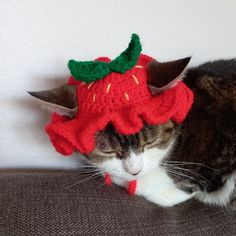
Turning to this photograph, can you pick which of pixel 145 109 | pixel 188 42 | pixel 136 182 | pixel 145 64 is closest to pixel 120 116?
pixel 145 109

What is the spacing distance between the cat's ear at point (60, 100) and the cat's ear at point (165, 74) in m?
0.18

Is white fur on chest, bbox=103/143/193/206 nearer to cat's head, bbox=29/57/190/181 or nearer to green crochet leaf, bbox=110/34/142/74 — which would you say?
cat's head, bbox=29/57/190/181

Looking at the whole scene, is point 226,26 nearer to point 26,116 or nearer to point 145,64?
point 145,64

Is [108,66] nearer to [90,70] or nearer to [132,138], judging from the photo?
[90,70]

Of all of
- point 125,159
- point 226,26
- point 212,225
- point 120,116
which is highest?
point 226,26

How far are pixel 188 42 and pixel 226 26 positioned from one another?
15 centimetres

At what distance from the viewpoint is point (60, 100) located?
0.77 m

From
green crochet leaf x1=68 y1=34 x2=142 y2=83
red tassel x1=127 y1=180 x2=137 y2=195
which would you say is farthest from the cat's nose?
green crochet leaf x1=68 y1=34 x2=142 y2=83

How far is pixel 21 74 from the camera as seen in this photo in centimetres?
100

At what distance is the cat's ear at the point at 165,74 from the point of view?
0.72m

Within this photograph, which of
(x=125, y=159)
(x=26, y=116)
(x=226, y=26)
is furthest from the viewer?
(x=226, y=26)

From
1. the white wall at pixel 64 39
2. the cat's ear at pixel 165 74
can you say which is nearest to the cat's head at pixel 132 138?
the cat's ear at pixel 165 74

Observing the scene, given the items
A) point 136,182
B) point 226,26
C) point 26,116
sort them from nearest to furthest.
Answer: point 136,182 → point 26,116 → point 226,26

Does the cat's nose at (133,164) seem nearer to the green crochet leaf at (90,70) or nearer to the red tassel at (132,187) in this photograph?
the red tassel at (132,187)
